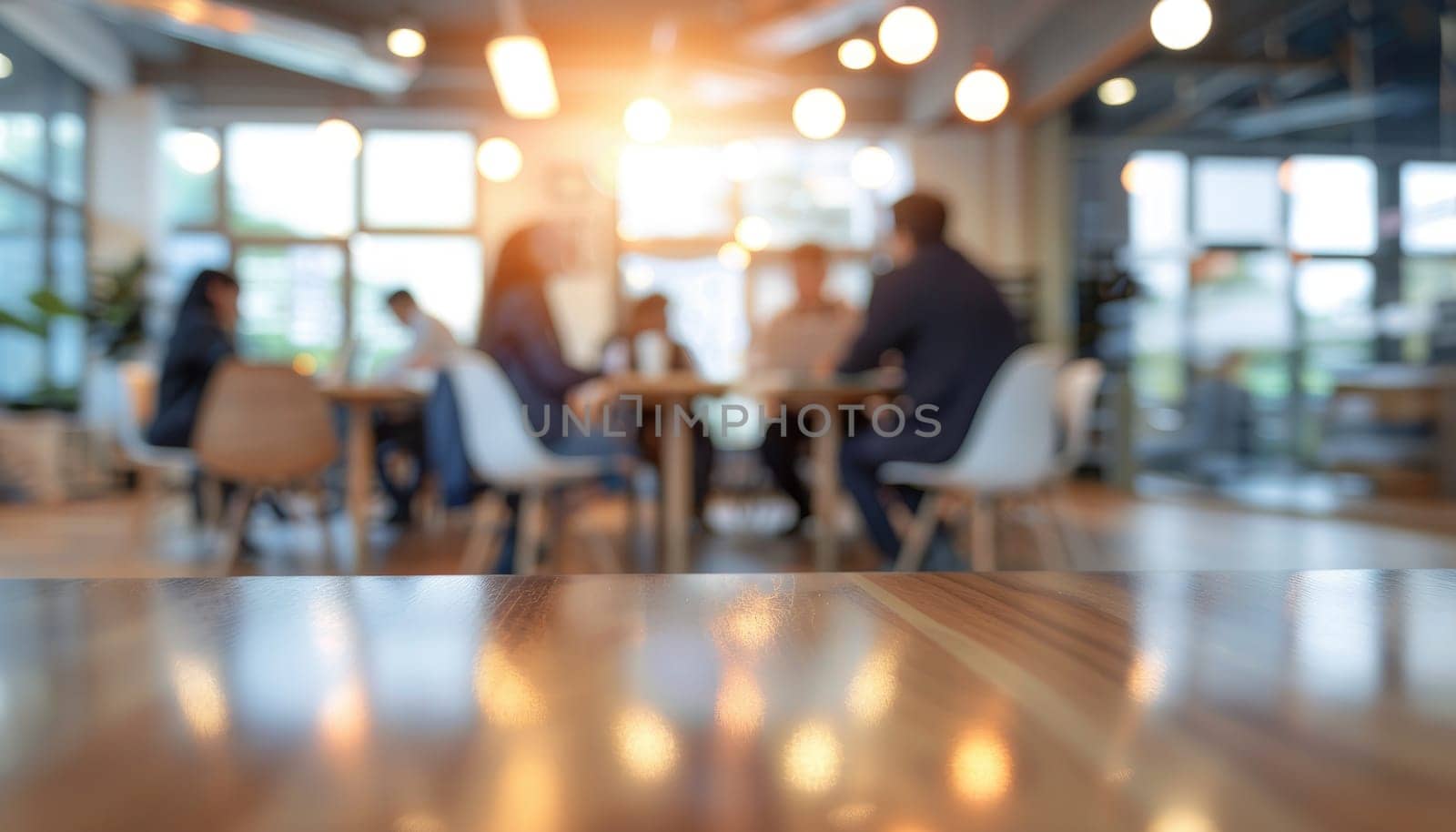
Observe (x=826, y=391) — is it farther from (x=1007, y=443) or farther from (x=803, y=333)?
(x=803, y=333)

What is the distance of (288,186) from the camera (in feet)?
30.4

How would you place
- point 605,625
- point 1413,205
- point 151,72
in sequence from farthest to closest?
point 151,72 → point 1413,205 → point 605,625

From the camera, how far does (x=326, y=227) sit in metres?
9.30

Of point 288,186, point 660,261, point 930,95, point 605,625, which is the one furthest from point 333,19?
point 605,625

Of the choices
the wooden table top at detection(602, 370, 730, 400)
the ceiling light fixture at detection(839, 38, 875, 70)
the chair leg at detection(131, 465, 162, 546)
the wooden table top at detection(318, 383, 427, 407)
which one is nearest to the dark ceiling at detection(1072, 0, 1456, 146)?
the ceiling light fixture at detection(839, 38, 875, 70)

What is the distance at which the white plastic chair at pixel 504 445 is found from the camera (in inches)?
117

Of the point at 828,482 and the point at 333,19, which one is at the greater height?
the point at 333,19

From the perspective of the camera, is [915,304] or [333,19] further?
[333,19]

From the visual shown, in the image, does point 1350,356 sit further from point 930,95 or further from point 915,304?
point 930,95

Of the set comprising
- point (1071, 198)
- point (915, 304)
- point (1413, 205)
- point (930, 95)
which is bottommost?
point (915, 304)

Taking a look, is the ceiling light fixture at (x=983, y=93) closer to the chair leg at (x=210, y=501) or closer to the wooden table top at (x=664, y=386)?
the wooden table top at (x=664, y=386)

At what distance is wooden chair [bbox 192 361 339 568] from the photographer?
3.40 meters

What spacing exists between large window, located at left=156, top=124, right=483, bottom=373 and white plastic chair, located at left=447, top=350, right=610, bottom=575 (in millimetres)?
6360

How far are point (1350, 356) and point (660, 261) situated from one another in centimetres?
591
